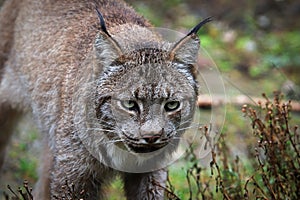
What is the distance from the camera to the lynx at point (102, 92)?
4367 mm

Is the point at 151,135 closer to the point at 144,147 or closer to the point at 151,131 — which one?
the point at 151,131

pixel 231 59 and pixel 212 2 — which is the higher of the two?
pixel 212 2

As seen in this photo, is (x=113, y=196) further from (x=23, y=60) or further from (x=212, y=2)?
(x=212, y=2)

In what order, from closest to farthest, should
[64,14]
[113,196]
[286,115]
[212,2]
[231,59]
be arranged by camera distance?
[286,115] → [64,14] → [113,196] → [231,59] → [212,2]

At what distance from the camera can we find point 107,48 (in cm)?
456

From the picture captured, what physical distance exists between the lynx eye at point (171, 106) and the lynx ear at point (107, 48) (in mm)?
479

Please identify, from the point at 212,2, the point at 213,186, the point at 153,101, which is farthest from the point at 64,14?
the point at 212,2

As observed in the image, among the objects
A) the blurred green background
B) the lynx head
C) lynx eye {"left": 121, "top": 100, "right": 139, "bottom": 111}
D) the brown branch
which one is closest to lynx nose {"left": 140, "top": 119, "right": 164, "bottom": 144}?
the lynx head

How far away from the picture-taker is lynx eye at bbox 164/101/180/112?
14.4ft

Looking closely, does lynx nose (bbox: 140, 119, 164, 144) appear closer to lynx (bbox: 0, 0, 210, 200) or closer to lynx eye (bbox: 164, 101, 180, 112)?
lynx (bbox: 0, 0, 210, 200)

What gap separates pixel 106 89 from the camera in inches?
178

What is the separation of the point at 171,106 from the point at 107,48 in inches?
23.2

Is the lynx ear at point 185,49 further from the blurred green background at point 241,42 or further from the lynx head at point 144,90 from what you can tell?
the blurred green background at point 241,42

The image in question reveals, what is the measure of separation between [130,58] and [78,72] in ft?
2.13
